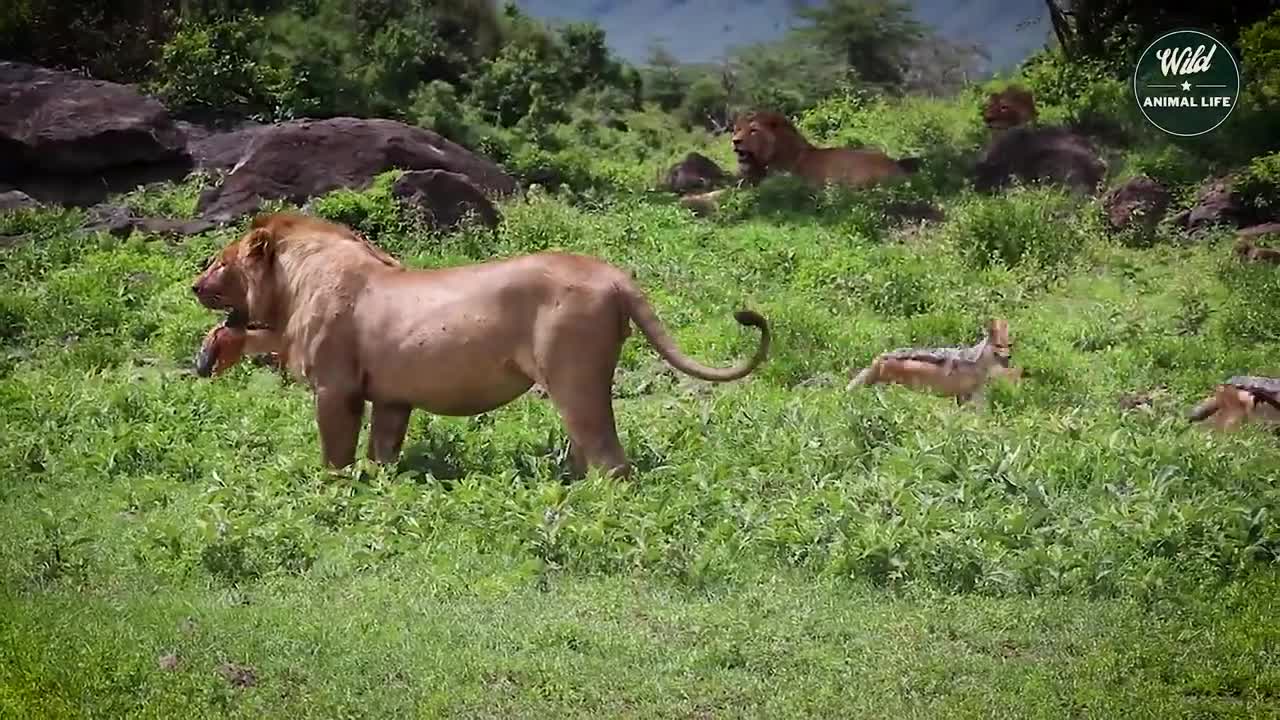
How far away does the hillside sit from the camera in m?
6.61

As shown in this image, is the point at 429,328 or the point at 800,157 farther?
the point at 800,157

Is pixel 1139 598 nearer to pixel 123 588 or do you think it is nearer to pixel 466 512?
pixel 466 512

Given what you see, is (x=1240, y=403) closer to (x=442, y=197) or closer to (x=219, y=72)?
(x=442, y=197)

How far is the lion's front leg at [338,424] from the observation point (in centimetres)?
664

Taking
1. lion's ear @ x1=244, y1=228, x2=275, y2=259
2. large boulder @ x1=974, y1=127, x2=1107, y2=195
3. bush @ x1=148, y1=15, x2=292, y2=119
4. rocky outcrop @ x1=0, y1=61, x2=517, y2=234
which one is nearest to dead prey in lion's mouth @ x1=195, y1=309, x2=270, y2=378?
lion's ear @ x1=244, y1=228, x2=275, y2=259

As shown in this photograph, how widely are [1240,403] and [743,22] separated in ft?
7.97

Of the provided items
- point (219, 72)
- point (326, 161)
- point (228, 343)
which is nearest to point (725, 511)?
point (228, 343)

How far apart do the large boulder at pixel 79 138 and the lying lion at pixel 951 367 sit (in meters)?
4.47

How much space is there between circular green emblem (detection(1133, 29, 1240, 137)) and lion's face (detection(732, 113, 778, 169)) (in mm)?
2526

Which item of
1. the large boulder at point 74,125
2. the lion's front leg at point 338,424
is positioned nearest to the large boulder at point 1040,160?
the lion's front leg at point 338,424

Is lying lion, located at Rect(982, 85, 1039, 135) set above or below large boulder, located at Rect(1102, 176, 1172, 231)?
above

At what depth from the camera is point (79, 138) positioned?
31.3 ft

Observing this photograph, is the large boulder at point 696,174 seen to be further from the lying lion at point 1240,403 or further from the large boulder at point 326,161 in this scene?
the lying lion at point 1240,403

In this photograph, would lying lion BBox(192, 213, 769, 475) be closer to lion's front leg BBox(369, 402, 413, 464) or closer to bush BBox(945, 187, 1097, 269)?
lion's front leg BBox(369, 402, 413, 464)
